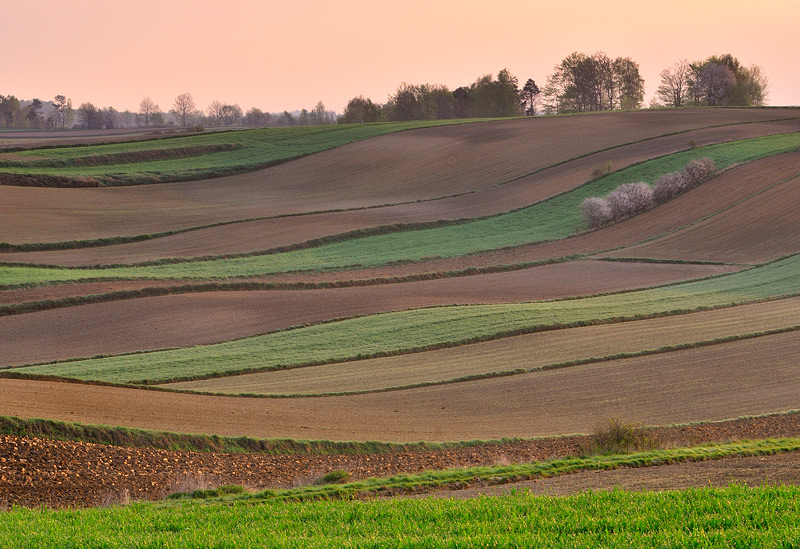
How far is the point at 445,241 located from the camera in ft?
191

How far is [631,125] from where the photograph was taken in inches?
3728

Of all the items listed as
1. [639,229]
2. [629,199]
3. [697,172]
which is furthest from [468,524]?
[697,172]

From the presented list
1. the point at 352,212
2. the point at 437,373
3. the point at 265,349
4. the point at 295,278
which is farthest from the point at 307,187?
the point at 437,373

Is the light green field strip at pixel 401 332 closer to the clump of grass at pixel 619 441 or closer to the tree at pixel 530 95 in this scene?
the clump of grass at pixel 619 441

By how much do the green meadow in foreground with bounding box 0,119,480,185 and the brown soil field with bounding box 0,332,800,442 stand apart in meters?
56.7

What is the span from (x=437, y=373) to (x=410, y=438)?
23.3 feet

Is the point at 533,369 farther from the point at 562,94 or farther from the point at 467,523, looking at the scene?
the point at 562,94

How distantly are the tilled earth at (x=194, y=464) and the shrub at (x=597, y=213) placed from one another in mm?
40861

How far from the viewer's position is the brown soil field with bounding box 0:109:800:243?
62.1 metres

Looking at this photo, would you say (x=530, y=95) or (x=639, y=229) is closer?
(x=639, y=229)

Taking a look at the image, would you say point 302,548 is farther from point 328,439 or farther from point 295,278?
point 295,278

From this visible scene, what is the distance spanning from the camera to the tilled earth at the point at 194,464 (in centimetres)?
1595

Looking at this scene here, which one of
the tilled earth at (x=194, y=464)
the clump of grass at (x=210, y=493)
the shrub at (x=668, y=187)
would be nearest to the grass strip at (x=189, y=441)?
the tilled earth at (x=194, y=464)

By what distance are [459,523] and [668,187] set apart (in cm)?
5953
